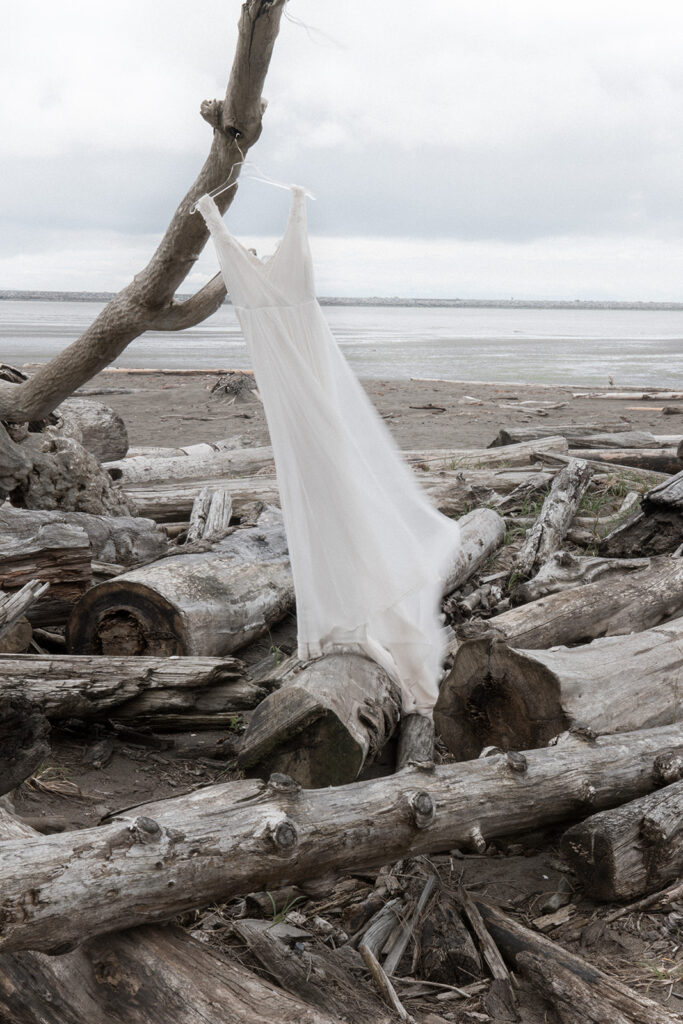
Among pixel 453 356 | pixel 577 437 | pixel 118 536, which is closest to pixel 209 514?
pixel 118 536

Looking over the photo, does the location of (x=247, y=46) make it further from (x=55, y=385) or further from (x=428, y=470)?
(x=428, y=470)

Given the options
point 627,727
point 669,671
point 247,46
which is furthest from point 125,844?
point 247,46

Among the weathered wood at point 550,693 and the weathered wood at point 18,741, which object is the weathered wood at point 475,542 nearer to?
the weathered wood at point 550,693

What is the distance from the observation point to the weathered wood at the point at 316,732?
353cm

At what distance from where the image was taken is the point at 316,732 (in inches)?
139

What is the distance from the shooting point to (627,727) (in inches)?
138

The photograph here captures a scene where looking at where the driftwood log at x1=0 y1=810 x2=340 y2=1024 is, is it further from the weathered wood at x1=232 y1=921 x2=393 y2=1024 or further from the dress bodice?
the dress bodice

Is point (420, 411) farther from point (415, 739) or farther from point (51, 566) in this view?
point (415, 739)

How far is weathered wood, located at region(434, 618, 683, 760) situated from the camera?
3.42 metres

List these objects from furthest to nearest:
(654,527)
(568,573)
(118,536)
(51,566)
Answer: (654,527)
(118,536)
(568,573)
(51,566)

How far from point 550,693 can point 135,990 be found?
188 centimetres

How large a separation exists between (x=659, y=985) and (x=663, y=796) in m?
0.63

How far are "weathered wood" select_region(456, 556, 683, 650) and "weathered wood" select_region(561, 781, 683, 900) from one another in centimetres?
130

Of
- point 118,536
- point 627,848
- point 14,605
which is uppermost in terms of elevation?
point 118,536
